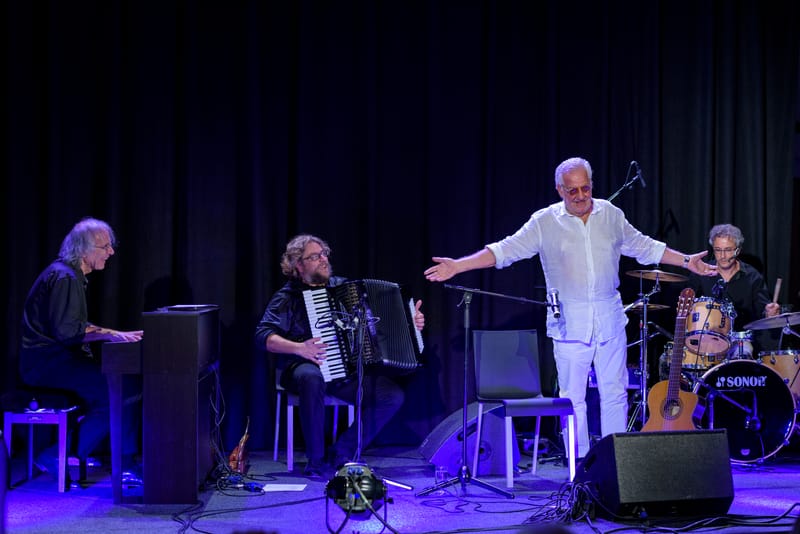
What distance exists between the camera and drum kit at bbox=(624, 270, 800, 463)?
212 inches

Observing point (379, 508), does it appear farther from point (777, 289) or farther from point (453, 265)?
point (777, 289)

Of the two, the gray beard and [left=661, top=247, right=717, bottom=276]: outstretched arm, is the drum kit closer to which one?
[left=661, top=247, right=717, bottom=276]: outstretched arm

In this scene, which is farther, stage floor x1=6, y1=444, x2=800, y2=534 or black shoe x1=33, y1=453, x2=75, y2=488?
black shoe x1=33, y1=453, x2=75, y2=488

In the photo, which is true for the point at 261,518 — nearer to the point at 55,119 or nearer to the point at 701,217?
the point at 55,119

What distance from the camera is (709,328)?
5.54m

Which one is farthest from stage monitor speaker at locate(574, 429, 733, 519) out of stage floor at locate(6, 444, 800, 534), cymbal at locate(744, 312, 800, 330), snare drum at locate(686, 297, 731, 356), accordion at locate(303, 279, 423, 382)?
snare drum at locate(686, 297, 731, 356)

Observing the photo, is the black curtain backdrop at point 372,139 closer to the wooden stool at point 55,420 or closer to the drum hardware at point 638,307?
the drum hardware at point 638,307

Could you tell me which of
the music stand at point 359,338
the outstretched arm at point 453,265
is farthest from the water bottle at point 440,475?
the outstretched arm at point 453,265

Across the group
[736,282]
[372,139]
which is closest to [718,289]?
[736,282]

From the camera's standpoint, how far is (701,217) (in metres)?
6.36

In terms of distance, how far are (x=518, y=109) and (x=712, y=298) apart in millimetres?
1875

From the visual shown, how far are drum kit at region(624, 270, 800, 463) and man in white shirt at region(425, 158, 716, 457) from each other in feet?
1.96

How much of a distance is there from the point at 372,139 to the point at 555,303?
1928mm

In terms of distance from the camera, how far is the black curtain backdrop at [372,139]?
5.70 m
